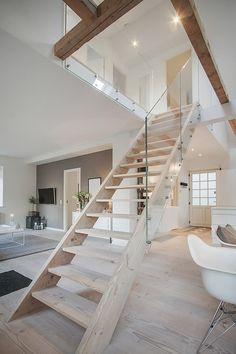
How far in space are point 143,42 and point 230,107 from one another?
3.42 meters

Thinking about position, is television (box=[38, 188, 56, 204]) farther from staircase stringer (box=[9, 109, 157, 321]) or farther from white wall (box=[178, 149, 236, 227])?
staircase stringer (box=[9, 109, 157, 321])

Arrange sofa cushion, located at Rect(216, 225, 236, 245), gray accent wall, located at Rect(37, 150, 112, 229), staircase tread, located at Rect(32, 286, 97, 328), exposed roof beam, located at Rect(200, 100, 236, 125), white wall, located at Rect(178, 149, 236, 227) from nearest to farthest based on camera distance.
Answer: staircase tread, located at Rect(32, 286, 97, 328) < sofa cushion, located at Rect(216, 225, 236, 245) < exposed roof beam, located at Rect(200, 100, 236, 125) < gray accent wall, located at Rect(37, 150, 112, 229) < white wall, located at Rect(178, 149, 236, 227)

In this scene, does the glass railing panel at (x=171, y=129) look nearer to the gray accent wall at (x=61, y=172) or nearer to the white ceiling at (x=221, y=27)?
the white ceiling at (x=221, y=27)

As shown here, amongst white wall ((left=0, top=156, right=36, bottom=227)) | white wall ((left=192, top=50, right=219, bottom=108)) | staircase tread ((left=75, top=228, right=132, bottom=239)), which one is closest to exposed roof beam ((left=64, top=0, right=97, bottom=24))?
staircase tread ((left=75, top=228, right=132, bottom=239))

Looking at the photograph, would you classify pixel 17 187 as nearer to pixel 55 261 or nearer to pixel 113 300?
pixel 55 261

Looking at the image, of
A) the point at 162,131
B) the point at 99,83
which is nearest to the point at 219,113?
the point at 162,131

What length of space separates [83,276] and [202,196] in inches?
291

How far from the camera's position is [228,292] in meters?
1.53

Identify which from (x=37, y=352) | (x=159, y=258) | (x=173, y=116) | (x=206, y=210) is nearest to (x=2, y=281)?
→ (x=37, y=352)

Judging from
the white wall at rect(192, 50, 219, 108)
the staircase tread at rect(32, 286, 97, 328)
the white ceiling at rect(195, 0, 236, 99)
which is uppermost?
the white ceiling at rect(195, 0, 236, 99)

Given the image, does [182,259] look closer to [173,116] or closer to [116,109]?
[173,116]

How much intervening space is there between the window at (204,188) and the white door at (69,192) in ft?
15.8

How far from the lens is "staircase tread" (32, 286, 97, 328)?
1.78 metres

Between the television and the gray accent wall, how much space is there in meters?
0.16
